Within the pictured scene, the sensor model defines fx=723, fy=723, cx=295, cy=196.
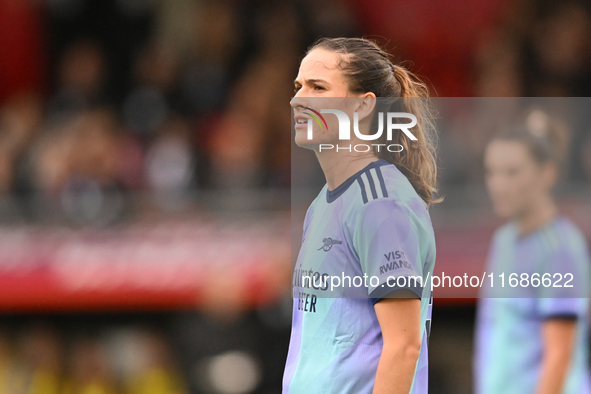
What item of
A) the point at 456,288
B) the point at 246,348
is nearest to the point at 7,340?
the point at 246,348

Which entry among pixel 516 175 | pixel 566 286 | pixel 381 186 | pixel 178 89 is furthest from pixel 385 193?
pixel 178 89

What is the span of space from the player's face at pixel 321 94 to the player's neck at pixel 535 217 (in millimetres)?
1589

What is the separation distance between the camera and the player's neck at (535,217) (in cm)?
307

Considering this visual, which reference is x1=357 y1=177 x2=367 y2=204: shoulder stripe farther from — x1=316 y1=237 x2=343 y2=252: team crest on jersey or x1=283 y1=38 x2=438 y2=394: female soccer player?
x1=316 y1=237 x2=343 y2=252: team crest on jersey

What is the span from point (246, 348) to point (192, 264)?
0.83 m

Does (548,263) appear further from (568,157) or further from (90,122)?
(90,122)

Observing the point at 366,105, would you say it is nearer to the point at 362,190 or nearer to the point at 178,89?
the point at 362,190

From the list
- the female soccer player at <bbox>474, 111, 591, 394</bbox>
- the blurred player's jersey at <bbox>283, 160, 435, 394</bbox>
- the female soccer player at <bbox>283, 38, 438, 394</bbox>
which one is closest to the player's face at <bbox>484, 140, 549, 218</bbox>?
the female soccer player at <bbox>474, 111, 591, 394</bbox>

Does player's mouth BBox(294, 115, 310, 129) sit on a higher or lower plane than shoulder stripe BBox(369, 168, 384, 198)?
higher

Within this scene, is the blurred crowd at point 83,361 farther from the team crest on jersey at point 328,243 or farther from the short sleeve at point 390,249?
the short sleeve at point 390,249

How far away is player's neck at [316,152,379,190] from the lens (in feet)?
5.89

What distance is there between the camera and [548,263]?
284cm

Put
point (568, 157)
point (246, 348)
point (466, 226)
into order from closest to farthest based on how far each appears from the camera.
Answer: point (568, 157)
point (466, 226)
point (246, 348)

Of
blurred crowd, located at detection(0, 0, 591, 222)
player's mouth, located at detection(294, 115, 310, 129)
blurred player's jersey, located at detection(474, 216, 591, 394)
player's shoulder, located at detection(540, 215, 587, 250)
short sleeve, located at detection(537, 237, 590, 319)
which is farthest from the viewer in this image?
blurred crowd, located at detection(0, 0, 591, 222)
